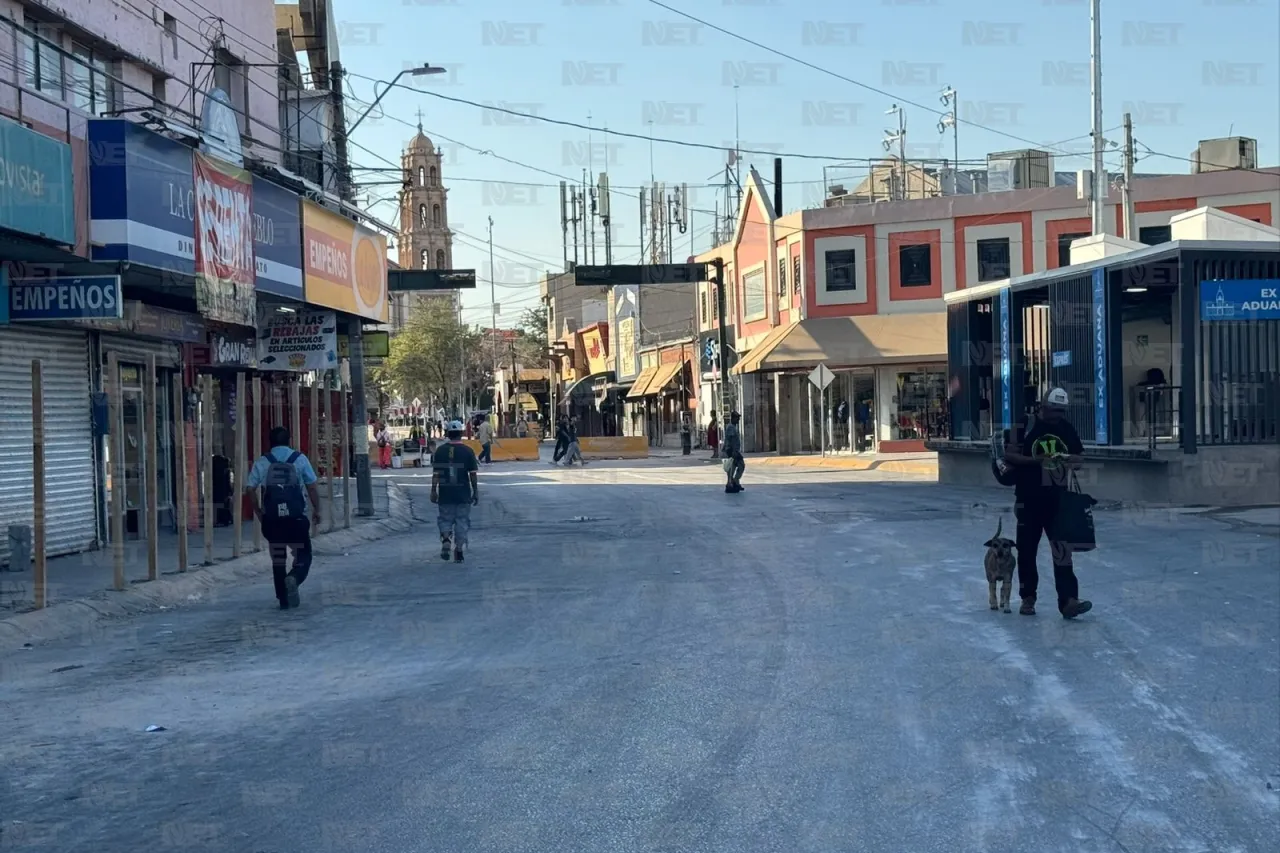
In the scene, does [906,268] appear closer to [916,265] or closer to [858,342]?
[916,265]

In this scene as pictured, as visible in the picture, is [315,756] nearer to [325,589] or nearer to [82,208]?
[325,589]

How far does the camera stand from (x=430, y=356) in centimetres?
7750

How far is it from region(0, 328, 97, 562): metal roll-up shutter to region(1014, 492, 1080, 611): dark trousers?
1148cm

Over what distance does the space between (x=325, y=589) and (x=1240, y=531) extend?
459 inches

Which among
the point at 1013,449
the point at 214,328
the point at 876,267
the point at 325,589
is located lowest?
the point at 325,589

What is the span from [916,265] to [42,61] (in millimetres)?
32528

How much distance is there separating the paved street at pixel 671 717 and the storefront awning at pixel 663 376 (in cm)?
4779

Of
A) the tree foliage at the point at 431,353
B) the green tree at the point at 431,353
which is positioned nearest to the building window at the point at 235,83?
the green tree at the point at 431,353

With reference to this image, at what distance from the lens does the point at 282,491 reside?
42.1 ft

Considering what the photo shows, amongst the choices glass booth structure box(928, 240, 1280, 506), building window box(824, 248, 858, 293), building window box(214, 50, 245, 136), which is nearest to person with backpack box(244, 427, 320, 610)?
building window box(214, 50, 245, 136)

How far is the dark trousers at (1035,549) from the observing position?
1059 centimetres

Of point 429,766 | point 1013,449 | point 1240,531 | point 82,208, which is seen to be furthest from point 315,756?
point 1240,531

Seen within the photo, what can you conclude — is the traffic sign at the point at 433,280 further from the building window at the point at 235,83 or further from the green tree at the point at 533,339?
the green tree at the point at 533,339

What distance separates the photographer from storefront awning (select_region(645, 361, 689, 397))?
62.5 meters
